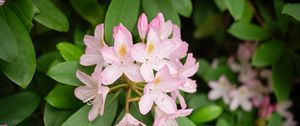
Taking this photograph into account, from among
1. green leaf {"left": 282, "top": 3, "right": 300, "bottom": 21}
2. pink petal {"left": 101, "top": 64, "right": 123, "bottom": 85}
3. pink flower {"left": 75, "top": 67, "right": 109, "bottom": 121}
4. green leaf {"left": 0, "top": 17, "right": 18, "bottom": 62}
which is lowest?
pink flower {"left": 75, "top": 67, "right": 109, "bottom": 121}

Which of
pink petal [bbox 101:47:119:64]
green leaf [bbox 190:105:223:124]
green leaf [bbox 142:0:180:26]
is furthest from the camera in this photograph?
green leaf [bbox 190:105:223:124]

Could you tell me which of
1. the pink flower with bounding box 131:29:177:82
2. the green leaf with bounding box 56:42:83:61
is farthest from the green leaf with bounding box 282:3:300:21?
the green leaf with bounding box 56:42:83:61

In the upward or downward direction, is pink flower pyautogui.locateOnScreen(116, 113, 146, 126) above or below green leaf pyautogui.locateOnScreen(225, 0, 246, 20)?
below

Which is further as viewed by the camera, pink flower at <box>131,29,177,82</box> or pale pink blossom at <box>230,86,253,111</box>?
pale pink blossom at <box>230,86,253,111</box>

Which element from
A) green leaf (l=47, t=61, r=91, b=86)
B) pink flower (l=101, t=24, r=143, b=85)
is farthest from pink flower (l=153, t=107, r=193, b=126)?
green leaf (l=47, t=61, r=91, b=86)

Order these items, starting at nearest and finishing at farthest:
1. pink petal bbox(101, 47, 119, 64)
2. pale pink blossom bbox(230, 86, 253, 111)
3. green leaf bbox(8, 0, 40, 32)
Result: 1. pink petal bbox(101, 47, 119, 64)
2. green leaf bbox(8, 0, 40, 32)
3. pale pink blossom bbox(230, 86, 253, 111)

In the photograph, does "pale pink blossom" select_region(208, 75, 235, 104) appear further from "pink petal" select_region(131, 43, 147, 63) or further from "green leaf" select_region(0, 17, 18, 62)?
"green leaf" select_region(0, 17, 18, 62)

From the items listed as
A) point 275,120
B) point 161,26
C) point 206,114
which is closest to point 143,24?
point 161,26

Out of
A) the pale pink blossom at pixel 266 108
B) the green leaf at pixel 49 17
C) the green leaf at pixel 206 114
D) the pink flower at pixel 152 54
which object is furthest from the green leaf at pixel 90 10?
the pale pink blossom at pixel 266 108
